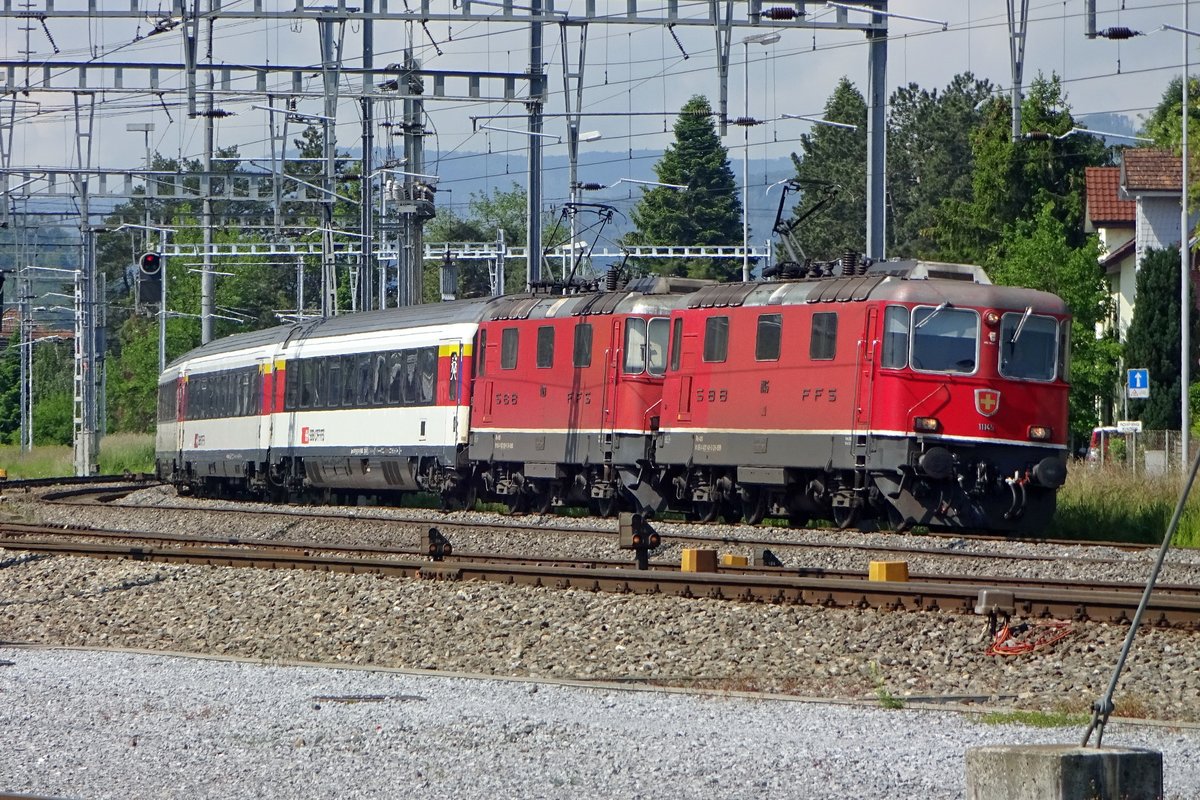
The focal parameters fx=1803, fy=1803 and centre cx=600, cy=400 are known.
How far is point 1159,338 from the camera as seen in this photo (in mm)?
40281

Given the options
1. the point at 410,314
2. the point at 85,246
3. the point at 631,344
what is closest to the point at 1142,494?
the point at 631,344

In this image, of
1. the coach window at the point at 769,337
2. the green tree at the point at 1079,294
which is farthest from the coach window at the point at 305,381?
the green tree at the point at 1079,294

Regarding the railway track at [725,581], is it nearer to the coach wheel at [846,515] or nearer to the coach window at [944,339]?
the coach window at [944,339]

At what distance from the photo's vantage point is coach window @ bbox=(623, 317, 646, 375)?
24.4 m

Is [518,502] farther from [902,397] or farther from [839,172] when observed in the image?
[839,172]

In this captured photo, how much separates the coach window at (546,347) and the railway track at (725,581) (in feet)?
21.2

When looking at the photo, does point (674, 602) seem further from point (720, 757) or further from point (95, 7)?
point (95, 7)

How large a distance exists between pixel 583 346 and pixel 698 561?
1015 centimetres

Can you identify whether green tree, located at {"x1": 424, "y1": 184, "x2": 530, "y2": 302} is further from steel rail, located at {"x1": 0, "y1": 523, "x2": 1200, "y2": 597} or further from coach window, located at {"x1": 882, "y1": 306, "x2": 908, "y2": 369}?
coach window, located at {"x1": 882, "y1": 306, "x2": 908, "y2": 369}

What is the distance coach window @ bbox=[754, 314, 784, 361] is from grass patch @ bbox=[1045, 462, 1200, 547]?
4.20m

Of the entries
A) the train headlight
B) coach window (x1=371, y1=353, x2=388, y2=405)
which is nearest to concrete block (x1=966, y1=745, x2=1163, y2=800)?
the train headlight

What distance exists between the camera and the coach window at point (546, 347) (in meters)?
25.8

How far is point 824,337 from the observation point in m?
21.6

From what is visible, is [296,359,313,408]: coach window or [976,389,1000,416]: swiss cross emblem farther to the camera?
[296,359,313,408]: coach window
